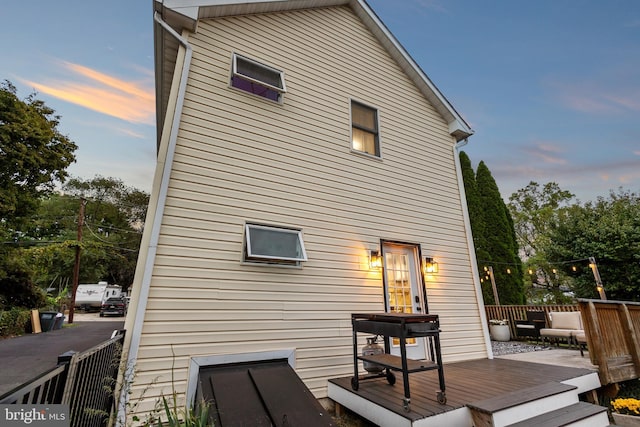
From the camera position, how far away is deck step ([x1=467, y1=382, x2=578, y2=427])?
8.95 feet

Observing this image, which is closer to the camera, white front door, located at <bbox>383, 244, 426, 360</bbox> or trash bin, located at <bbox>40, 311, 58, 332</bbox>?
white front door, located at <bbox>383, 244, 426, 360</bbox>

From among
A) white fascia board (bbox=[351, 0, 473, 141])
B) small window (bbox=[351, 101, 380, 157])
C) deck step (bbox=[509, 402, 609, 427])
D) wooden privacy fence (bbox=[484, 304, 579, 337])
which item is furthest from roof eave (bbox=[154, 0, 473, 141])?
wooden privacy fence (bbox=[484, 304, 579, 337])

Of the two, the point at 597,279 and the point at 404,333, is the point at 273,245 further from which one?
the point at 597,279

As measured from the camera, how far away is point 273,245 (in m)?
3.96

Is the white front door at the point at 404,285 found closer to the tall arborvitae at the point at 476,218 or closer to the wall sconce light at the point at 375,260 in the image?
the wall sconce light at the point at 375,260

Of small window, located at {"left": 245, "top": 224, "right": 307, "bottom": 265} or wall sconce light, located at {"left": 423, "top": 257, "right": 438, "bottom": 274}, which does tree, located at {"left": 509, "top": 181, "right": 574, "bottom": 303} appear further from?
small window, located at {"left": 245, "top": 224, "right": 307, "bottom": 265}

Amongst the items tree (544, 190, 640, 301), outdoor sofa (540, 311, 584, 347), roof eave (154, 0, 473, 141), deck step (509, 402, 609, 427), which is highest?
roof eave (154, 0, 473, 141)

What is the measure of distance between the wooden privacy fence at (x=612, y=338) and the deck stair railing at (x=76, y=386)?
228 inches

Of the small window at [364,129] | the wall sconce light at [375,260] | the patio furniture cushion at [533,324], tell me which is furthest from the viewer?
the patio furniture cushion at [533,324]

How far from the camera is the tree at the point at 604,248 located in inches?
426

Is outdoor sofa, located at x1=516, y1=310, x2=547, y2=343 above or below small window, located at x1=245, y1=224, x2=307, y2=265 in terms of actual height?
below

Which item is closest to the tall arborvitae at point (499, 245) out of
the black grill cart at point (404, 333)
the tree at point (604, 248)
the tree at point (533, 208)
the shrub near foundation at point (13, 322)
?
the tree at point (604, 248)

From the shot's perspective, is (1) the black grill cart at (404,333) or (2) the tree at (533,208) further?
(2) the tree at (533,208)

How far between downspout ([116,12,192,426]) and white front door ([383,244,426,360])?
355 centimetres
